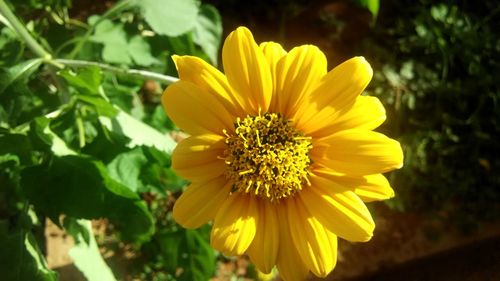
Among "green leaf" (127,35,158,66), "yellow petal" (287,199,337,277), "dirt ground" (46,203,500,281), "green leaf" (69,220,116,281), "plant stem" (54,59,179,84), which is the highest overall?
"plant stem" (54,59,179,84)

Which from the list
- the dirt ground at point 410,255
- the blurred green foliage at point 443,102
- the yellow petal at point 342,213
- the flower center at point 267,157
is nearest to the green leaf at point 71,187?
the flower center at point 267,157

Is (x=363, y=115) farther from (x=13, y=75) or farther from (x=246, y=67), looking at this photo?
(x=13, y=75)

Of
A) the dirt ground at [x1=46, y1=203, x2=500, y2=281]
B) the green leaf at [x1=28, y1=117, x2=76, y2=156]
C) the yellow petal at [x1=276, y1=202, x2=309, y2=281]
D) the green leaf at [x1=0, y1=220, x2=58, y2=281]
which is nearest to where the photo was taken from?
the yellow petal at [x1=276, y1=202, x2=309, y2=281]

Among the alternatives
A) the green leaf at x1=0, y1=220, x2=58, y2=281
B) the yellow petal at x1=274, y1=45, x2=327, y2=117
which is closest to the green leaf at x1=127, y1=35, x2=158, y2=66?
the green leaf at x1=0, y1=220, x2=58, y2=281

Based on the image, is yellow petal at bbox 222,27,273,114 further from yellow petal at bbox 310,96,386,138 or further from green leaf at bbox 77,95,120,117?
green leaf at bbox 77,95,120,117

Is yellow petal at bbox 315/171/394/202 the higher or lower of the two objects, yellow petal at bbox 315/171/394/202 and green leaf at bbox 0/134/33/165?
the lower

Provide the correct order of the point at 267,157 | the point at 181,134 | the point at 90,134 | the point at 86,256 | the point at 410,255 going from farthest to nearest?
the point at 181,134
the point at 410,255
the point at 90,134
the point at 86,256
the point at 267,157

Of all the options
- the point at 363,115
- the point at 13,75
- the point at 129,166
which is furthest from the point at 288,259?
the point at 13,75
